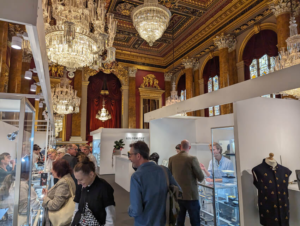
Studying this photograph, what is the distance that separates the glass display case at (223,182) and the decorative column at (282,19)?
495cm

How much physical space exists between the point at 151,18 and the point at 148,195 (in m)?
3.33

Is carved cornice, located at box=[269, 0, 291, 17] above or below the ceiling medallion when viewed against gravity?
below

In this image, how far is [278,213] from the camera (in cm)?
282

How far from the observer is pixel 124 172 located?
713 cm

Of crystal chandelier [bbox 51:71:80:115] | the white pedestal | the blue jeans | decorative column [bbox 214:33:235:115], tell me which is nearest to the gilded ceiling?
decorative column [bbox 214:33:235:115]

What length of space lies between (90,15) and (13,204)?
378cm

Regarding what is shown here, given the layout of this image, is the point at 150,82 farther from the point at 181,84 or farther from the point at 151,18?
the point at 151,18

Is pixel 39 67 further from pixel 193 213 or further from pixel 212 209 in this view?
pixel 212 209

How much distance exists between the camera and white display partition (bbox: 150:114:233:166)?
6.13m

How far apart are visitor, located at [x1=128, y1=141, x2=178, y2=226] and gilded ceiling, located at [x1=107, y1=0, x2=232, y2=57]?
876 cm

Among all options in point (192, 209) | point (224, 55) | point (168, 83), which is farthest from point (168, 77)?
point (192, 209)

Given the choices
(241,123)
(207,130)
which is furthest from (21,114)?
(207,130)

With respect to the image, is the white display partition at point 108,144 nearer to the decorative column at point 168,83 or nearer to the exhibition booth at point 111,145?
the exhibition booth at point 111,145

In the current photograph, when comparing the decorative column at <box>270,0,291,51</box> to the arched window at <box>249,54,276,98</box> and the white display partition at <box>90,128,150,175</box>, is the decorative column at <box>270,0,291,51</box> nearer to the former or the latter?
the arched window at <box>249,54,276,98</box>
